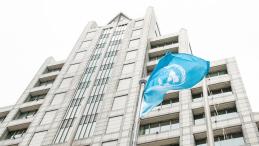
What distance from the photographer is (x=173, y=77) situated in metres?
20.2

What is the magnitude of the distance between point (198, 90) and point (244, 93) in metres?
5.16

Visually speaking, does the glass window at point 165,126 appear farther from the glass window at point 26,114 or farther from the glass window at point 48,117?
the glass window at point 26,114

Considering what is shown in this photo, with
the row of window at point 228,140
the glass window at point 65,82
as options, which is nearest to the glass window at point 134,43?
the glass window at point 65,82

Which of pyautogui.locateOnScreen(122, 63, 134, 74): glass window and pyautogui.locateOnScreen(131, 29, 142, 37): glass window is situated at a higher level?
pyautogui.locateOnScreen(131, 29, 142, 37): glass window

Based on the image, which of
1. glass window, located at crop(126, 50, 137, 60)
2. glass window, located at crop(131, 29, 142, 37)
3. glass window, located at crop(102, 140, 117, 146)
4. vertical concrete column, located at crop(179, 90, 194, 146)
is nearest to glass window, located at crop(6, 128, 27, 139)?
glass window, located at crop(102, 140, 117, 146)

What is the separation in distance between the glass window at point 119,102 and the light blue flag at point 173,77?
2330 centimetres

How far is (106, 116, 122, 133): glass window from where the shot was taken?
40319mm

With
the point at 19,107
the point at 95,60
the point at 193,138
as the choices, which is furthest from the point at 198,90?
the point at 19,107

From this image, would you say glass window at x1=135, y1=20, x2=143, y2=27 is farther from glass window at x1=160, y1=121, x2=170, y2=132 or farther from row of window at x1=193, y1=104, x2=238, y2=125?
row of window at x1=193, y1=104, x2=238, y2=125

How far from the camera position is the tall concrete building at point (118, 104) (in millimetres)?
38094

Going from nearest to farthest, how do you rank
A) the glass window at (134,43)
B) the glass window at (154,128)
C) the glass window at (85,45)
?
1. the glass window at (154,128)
2. the glass window at (134,43)
3. the glass window at (85,45)

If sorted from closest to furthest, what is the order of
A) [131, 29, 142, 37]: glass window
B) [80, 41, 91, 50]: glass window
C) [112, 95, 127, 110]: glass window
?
[112, 95, 127, 110]: glass window, [131, 29, 142, 37]: glass window, [80, 41, 91, 50]: glass window

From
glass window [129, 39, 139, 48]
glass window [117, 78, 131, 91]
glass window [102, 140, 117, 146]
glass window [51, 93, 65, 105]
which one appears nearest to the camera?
glass window [102, 140, 117, 146]

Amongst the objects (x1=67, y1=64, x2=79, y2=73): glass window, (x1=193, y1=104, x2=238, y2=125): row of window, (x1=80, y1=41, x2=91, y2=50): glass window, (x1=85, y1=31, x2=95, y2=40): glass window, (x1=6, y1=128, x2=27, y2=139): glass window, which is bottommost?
(x1=193, y1=104, x2=238, y2=125): row of window
